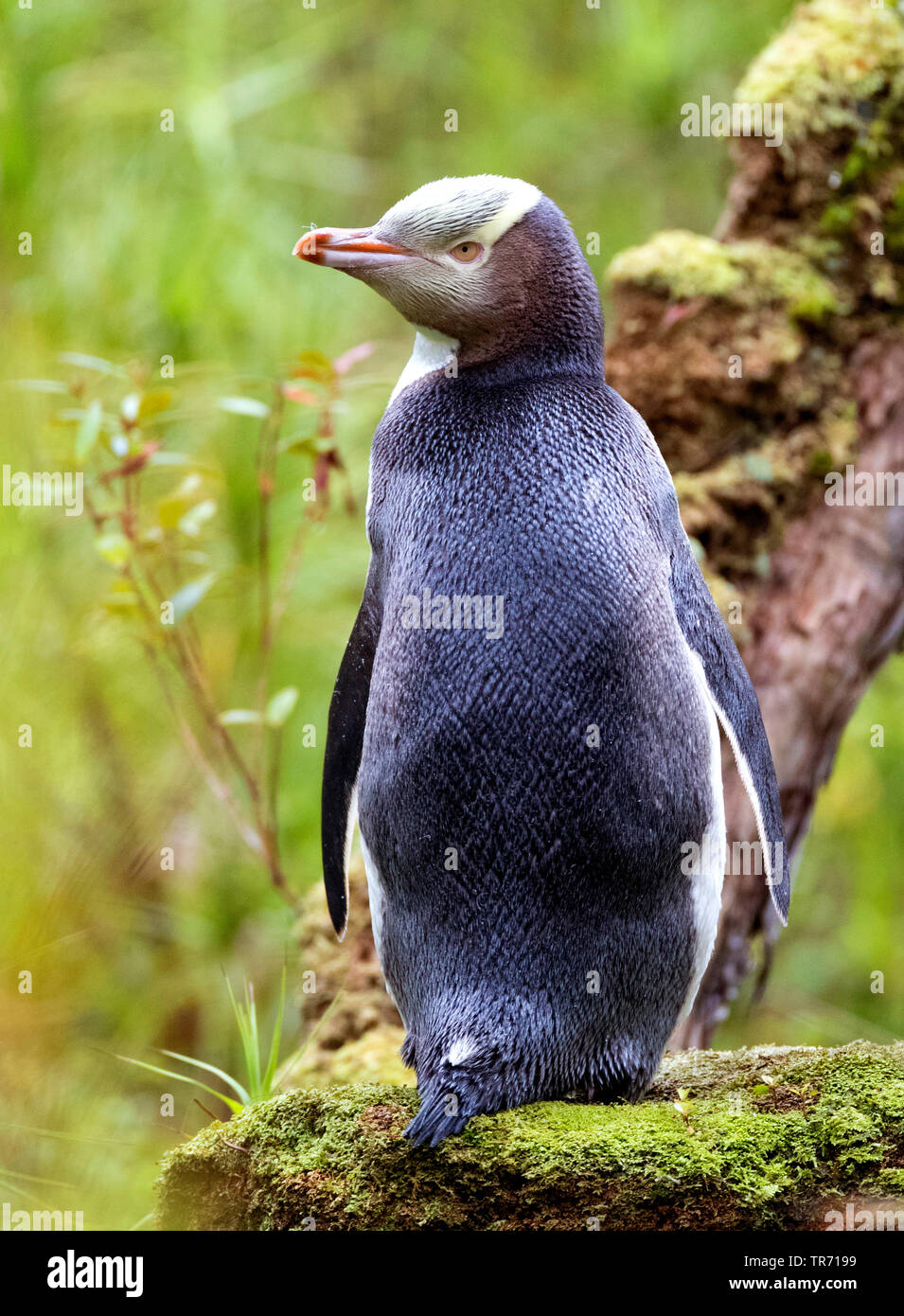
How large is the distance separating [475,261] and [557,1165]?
3.05 ft

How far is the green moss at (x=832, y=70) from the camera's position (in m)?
2.29

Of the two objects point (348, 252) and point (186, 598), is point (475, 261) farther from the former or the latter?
point (186, 598)

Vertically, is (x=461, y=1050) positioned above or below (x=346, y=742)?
below

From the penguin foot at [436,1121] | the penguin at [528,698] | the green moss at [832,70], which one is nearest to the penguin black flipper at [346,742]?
the penguin at [528,698]

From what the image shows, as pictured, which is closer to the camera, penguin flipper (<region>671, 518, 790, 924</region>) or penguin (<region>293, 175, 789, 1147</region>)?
penguin (<region>293, 175, 789, 1147</region>)

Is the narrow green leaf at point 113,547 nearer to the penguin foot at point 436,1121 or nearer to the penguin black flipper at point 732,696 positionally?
the penguin black flipper at point 732,696

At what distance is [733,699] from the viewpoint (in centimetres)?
149

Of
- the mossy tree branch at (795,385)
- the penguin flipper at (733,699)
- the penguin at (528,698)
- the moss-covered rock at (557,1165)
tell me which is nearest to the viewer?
the moss-covered rock at (557,1165)

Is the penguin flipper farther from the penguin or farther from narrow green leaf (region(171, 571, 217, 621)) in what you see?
narrow green leaf (region(171, 571, 217, 621))

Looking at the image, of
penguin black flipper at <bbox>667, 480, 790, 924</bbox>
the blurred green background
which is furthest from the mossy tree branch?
penguin black flipper at <bbox>667, 480, 790, 924</bbox>

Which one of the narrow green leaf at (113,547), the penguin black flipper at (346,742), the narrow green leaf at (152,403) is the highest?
the narrow green leaf at (152,403)

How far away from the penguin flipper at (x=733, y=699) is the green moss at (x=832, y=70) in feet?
3.81

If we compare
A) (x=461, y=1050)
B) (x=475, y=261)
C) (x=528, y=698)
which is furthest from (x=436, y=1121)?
(x=475, y=261)

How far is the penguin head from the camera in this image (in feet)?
4.54
